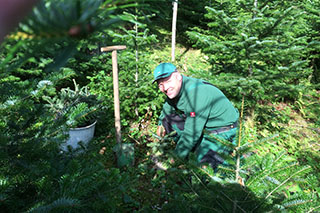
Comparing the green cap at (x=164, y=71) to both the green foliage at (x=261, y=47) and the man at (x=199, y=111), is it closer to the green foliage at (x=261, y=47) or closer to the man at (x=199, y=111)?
the man at (x=199, y=111)

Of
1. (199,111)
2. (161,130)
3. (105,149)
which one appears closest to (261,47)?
(199,111)

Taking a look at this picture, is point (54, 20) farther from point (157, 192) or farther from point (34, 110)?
point (157, 192)

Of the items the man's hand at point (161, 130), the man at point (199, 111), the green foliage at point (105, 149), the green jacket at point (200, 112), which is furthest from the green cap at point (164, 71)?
the man's hand at point (161, 130)

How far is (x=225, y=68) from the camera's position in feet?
15.2

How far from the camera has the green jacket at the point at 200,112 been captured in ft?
8.46

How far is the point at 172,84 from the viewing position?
8.89ft

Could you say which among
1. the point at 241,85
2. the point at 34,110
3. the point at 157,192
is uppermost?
the point at 34,110

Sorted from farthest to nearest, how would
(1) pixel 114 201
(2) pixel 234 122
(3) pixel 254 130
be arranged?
1. (3) pixel 254 130
2. (2) pixel 234 122
3. (1) pixel 114 201

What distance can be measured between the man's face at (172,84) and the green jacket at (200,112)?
93 mm

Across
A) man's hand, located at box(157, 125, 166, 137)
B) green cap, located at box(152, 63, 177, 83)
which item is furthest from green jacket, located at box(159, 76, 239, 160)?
man's hand, located at box(157, 125, 166, 137)

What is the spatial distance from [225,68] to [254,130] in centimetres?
163

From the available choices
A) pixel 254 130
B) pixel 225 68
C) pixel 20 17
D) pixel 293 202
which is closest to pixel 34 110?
pixel 20 17

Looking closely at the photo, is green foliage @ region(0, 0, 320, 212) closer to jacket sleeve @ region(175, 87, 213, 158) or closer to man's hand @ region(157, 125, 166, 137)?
man's hand @ region(157, 125, 166, 137)

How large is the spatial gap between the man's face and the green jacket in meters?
0.09
